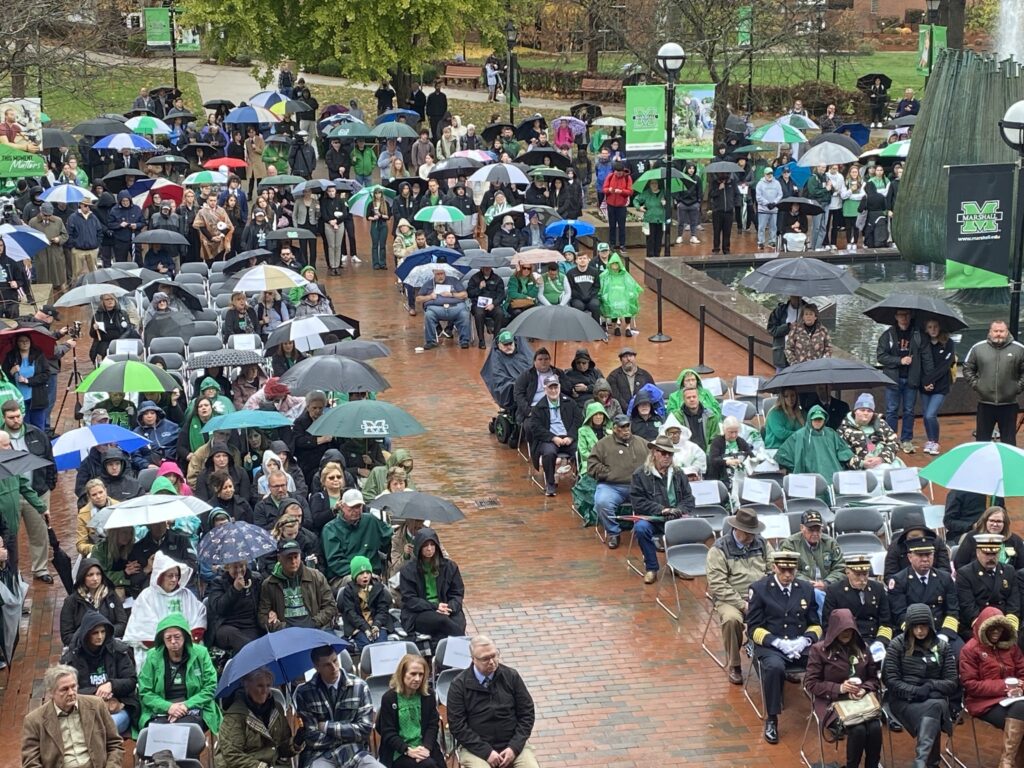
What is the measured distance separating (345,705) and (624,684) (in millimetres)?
2843

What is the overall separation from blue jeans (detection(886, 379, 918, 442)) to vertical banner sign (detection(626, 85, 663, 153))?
894cm

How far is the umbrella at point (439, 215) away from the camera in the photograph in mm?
24953

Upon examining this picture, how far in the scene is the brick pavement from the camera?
453 inches

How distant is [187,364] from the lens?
59.5 feet

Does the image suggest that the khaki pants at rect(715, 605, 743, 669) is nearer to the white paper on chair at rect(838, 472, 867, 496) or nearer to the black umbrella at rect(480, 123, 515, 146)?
the white paper on chair at rect(838, 472, 867, 496)

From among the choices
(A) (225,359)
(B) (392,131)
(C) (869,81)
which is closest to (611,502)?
(A) (225,359)

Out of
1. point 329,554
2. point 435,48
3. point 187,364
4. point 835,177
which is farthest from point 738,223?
point 329,554

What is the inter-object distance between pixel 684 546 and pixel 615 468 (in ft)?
5.14

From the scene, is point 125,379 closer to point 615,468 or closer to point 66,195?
point 615,468

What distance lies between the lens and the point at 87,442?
47.3 feet

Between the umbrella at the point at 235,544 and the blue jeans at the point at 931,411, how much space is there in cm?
842

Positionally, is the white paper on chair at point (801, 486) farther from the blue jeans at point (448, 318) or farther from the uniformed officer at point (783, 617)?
the blue jeans at point (448, 318)

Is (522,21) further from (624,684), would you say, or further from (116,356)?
(624,684)

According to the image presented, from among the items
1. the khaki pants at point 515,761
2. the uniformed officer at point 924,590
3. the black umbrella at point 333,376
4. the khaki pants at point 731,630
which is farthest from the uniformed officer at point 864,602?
the black umbrella at point 333,376
